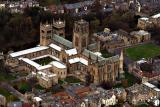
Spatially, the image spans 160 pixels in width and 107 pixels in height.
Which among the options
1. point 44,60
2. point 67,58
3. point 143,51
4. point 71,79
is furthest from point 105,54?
point 71,79

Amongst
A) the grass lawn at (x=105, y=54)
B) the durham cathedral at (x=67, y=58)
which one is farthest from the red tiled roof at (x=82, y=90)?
the grass lawn at (x=105, y=54)

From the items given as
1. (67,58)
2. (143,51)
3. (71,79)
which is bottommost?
(71,79)

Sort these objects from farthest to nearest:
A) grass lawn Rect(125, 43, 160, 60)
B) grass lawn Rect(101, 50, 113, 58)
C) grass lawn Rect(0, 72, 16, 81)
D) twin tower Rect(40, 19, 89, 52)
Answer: grass lawn Rect(125, 43, 160, 60)
grass lawn Rect(101, 50, 113, 58)
twin tower Rect(40, 19, 89, 52)
grass lawn Rect(0, 72, 16, 81)

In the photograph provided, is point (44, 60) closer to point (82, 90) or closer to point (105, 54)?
point (105, 54)

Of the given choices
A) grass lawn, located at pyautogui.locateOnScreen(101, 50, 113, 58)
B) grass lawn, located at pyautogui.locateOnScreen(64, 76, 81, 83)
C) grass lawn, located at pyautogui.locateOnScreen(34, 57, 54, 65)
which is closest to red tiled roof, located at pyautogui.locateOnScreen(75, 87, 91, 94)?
grass lawn, located at pyautogui.locateOnScreen(64, 76, 81, 83)

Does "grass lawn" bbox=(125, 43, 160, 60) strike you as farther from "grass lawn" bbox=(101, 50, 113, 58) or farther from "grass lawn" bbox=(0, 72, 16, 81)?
"grass lawn" bbox=(0, 72, 16, 81)

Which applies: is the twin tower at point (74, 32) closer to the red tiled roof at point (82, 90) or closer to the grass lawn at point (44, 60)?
the grass lawn at point (44, 60)

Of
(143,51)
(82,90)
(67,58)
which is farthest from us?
(143,51)

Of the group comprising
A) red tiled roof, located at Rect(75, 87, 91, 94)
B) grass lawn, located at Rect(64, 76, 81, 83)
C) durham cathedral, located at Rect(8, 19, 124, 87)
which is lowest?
grass lawn, located at Rect(64, 76, 81, 83)
